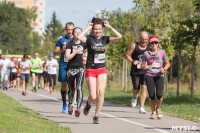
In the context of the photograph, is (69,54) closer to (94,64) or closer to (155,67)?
(94,64)

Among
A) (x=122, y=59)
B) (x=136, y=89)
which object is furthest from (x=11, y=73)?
(x=136, y=89)

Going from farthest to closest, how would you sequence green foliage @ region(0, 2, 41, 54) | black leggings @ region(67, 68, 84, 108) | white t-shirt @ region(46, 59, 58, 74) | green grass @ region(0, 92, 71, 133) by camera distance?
green foliage @ region(0, 2, 41, 54), white t-shirt @ region(46, 59, 58, 74), black leggings @ region(67, 68, 84, 108), green grass @ region(0, 92, 71, 133)

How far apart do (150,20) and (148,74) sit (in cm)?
1051

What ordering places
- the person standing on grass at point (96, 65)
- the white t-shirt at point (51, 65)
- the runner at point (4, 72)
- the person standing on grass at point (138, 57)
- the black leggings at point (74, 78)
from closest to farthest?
the person standing on grass at point (96, 65), the black leggings at point (74, 78), the person standing on grass at point (138, 57), the white t-shirt at point (51, 65), the runner at point (4, 72)

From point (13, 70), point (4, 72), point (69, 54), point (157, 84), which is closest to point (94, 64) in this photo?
point (69, 54)

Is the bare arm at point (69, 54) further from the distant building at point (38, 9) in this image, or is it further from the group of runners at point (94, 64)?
the distant building at point (38, 9)

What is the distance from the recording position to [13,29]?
10250 cm

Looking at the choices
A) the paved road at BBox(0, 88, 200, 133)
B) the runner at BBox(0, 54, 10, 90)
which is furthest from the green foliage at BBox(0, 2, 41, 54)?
the paved road at BBox(0, 88, 200, 133)

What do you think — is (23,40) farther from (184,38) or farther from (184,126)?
(184,126)

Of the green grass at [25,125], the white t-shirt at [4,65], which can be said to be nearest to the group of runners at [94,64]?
the green grass at [25,125]

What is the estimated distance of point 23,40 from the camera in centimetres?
10412

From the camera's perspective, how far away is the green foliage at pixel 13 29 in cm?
10175

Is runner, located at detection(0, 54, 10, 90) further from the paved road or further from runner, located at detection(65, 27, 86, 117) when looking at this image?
runner, located at detection(65, 27, 86, 117)

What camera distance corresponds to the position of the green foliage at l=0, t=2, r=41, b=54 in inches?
4006
